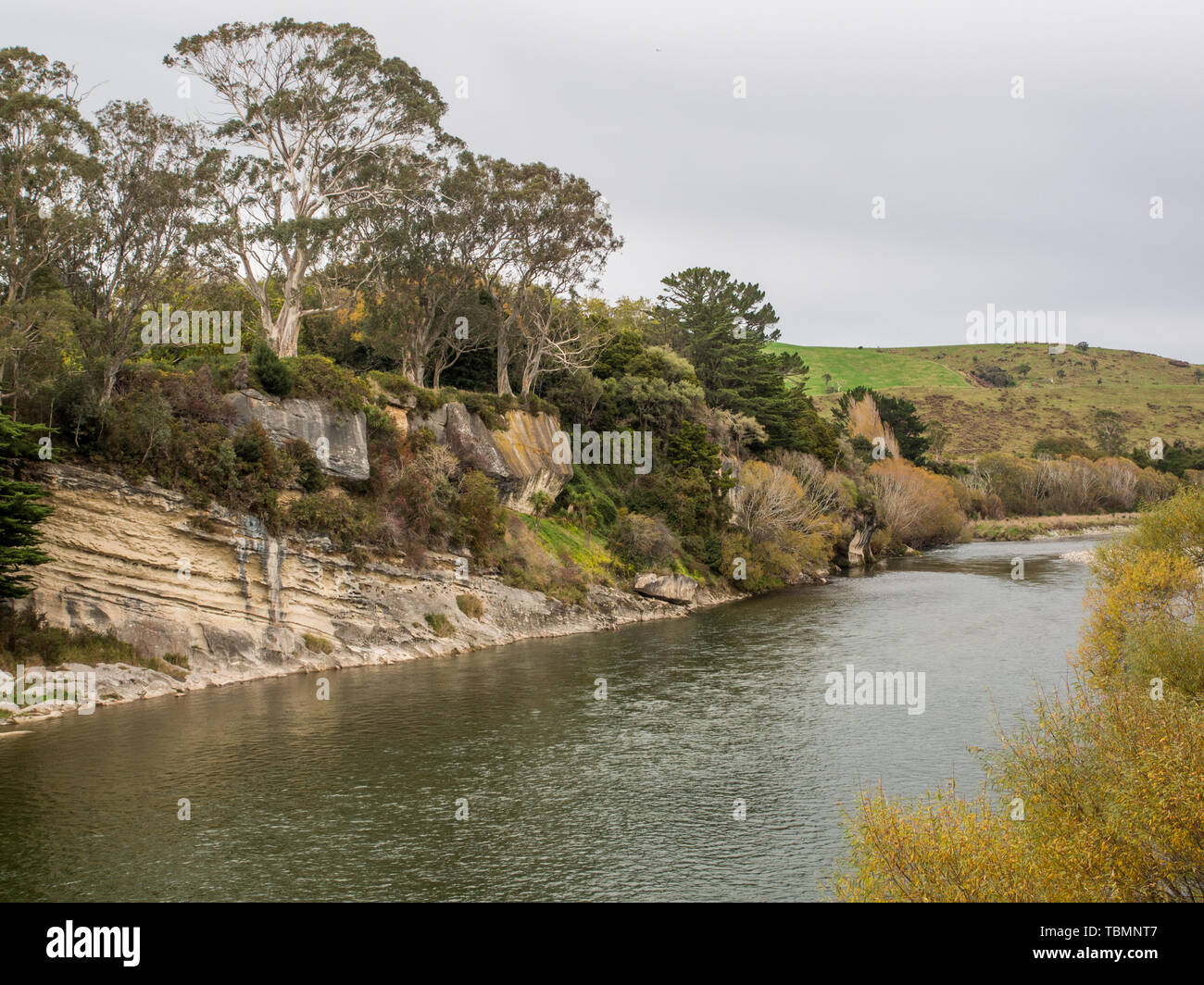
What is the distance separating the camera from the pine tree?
30.8 meters

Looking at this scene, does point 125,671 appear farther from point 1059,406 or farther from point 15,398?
point 1059,406

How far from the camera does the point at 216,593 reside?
127 ft

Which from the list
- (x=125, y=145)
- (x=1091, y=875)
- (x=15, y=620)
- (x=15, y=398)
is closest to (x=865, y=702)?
(x=1091, y=875)

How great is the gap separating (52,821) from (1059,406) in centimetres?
19170

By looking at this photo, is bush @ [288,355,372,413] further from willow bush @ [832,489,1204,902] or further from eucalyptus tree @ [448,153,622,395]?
willow bush @ [832,489,1204,902]

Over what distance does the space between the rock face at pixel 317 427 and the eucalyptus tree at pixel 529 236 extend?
17482 mm

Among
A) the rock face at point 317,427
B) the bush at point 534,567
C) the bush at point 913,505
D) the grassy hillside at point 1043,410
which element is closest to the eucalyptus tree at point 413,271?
the rock face at point 317,427

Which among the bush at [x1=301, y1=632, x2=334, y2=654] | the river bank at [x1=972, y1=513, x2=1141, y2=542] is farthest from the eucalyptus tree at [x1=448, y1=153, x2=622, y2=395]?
the river bank at [x1=972, y1=513, x2=1141, y2=542]

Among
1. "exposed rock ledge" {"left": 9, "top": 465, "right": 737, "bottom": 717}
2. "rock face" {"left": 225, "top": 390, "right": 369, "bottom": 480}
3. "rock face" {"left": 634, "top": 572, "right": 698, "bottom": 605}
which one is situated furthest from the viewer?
"rock face" {"left": 634, "top": 572, "right": 698, "bottom": 605}

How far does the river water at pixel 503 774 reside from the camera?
20.2 m

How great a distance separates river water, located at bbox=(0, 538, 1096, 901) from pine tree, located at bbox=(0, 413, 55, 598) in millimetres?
5245

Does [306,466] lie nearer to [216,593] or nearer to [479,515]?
[216,593]

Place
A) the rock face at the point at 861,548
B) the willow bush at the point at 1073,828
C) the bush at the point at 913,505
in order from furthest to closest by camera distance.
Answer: the bush at the point at 913,505, the rock face at the point at 861,548, the willow bush at the point at 1073,828

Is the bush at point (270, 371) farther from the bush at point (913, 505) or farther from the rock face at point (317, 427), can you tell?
the bush at point (913, 505)
